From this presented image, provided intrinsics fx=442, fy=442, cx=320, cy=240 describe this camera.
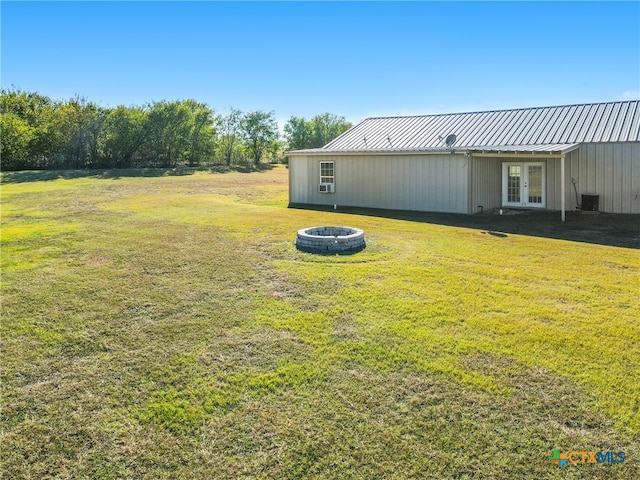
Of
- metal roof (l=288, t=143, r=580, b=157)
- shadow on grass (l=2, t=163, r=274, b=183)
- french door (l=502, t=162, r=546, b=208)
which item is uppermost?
A: shadow on grass (l=2, t=163, r=274, b=183)

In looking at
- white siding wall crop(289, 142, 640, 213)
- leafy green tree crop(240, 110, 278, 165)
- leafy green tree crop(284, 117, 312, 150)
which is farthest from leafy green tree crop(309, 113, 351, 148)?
white siding wall crop(289, 142, 640, 213)

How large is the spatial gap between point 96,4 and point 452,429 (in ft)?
44.5

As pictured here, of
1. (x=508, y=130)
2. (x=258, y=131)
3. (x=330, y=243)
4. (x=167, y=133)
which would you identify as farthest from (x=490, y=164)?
(x=258, y=131)

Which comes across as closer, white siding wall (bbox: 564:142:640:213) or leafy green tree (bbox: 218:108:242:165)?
white siding wall (bbox: 564:142:640:213)

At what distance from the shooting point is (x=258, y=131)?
4872 centimetres

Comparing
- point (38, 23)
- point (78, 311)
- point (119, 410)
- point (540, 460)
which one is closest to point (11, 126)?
point (38, 23)

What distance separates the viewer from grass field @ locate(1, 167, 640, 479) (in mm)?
3098

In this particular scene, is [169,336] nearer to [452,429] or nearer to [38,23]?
[452,429]

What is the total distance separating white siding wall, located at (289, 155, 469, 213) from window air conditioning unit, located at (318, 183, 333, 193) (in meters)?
0.18

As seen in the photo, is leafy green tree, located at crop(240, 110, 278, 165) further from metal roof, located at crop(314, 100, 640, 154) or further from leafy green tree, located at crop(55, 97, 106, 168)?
metal roof, located at crop(314, 100, 640, 154)

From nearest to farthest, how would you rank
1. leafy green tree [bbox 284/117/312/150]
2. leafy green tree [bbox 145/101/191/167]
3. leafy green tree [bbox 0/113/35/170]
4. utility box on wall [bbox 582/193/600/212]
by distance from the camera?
utility box on wall [bbox 582/193/600/212] < leafy green tree [bbox 0/113/35/170] < leafy green tree [bbox 145/101/191/167] < leafy green tree [bbox 284/117/312/150]

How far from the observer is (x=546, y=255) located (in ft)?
27.9

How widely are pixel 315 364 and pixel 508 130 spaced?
15.0 m
